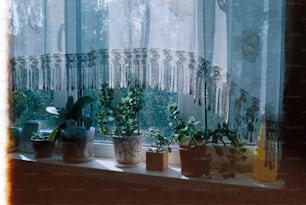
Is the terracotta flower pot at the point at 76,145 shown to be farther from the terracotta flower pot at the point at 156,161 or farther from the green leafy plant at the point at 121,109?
the terracotta flower pot at the point at 156,161

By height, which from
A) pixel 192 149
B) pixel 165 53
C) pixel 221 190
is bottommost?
pixel 221 190

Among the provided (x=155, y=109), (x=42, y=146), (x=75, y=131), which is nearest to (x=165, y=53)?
(x=155, y=109)

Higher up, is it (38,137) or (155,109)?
(155,109)

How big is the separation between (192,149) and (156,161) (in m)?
0.12

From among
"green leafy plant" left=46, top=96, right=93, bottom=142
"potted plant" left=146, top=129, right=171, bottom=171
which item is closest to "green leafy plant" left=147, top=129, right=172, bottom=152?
"potted plant" left=146, top=129, right=171, bottom=171

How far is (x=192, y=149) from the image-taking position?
0.88 metres

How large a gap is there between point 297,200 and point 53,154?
81 centimetres

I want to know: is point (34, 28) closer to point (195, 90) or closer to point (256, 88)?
point (195, 90)

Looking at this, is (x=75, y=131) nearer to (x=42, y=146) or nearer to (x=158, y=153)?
(x=42, y=146)

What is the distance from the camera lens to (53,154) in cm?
112

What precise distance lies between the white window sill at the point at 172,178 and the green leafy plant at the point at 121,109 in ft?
0.38

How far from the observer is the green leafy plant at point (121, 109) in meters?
0.95

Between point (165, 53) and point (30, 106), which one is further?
point (30, 106)

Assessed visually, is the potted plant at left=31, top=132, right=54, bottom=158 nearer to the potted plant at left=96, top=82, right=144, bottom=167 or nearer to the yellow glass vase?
the potted plant at left=96, top=82, right=144, bottom=167
